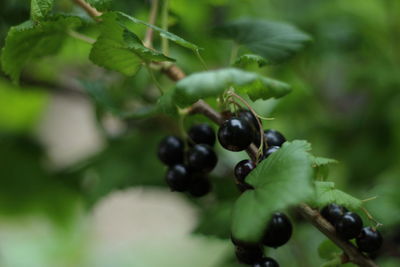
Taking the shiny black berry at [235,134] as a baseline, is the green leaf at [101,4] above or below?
above

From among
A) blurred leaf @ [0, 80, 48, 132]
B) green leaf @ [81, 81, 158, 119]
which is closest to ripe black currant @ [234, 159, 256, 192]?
green leaf @ [81, 81, 158, 119]

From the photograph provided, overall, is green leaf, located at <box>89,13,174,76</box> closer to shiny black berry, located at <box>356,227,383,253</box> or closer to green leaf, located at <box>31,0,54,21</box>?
green leaf, located at <box>31,0,54,21</box>

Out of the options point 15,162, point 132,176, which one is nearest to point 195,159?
point 132,176

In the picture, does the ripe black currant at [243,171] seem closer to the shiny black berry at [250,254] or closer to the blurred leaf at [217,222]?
the shiny black berry at [250,254]

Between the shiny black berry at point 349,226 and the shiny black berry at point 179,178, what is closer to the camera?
the shiny black berry at point 349,226

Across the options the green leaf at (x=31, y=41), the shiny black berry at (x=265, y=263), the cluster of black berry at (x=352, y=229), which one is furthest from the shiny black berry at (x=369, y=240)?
the green leaf at (x=31, y=41)

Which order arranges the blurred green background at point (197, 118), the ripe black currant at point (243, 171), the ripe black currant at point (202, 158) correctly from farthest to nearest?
the blurred green background at point (197, 118) → the ripe black currant at point (202, 158) → the ripe black currant at point (243, 171)

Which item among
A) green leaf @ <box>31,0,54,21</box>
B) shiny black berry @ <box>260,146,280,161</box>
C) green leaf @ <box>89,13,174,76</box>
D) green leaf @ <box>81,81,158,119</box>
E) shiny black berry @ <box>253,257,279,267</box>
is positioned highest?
green leaf @ <box>31,0,54,21</box>

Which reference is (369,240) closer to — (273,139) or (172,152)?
(273,139)
